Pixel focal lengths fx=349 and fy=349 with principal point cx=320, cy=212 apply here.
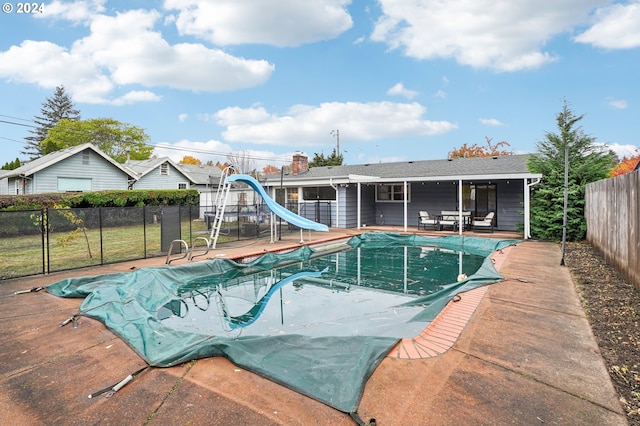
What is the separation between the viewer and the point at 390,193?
17172 millimetres

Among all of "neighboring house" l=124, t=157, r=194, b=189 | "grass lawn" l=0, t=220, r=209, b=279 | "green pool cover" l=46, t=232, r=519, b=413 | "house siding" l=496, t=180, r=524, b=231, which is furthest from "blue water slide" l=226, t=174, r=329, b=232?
"neighboring house" l=124, t=157, r=194, b=189

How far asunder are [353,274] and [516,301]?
3673 mm

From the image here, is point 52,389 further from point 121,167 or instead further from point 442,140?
point 442,140

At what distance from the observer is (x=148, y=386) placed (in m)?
2.70

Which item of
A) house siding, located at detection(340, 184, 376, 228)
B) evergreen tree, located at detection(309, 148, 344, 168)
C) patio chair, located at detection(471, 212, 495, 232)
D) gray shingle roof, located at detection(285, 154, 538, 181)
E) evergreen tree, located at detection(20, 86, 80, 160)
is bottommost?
patio chair, located at detection(471, 212, 495, 232)

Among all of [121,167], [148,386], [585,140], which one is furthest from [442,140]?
[148,386]

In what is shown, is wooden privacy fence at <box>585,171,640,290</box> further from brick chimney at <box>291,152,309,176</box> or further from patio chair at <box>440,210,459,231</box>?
brick chimney at <box>291,152,309,176</box>

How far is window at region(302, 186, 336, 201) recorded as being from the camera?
1688 centimetres

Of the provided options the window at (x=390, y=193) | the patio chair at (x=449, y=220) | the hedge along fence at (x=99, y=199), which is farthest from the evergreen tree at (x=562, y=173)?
the hedge along fence at (x=99, y=199)

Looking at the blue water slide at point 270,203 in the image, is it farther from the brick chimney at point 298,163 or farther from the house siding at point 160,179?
the house siding at point 160,179

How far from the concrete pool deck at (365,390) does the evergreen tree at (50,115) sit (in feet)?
194

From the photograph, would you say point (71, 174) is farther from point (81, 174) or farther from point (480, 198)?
point (480, 198)

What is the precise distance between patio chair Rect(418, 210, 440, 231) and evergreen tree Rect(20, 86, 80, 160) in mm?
55187

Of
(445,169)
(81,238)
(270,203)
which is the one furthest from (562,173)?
(81,238)
